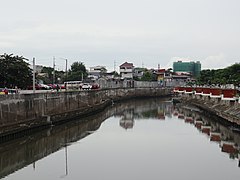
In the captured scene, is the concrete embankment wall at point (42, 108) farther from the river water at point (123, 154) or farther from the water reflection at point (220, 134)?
the water reflection at point (220, 134)

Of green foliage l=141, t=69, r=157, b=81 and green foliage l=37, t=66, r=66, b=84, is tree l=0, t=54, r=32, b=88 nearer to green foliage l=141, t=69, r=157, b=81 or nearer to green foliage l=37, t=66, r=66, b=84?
green foliage l=37, t=66, r=66, b=84

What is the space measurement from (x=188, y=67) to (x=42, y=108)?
301ft

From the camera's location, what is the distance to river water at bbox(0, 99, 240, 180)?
52.5 feet

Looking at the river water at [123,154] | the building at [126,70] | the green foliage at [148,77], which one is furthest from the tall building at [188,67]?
the river water at [123,154]

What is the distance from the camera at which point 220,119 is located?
31422 millimetres

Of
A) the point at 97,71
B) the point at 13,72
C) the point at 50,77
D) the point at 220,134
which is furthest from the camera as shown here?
the point at 97,71

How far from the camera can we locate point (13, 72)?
38906 millimetres

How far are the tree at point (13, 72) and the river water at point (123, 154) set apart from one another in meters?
11.4

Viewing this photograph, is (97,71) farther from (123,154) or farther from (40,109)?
(123,154)

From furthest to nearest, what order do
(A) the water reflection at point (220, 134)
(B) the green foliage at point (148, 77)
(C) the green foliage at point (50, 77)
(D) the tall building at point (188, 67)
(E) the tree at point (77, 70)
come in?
1. (D) the tall building at point (188, 67)
2. (B) the green foliage at point (148, 77)
3. (E) the tree at point (77, 70)
4. (C) the green foliage at point (50, 77)
5. (A) the water reflection at point (220, 134)

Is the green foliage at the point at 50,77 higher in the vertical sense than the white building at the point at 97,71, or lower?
lower

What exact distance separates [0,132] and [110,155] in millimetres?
6075

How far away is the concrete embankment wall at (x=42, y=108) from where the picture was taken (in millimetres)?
22031

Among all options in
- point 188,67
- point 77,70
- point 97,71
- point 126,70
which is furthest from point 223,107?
point 188,67
